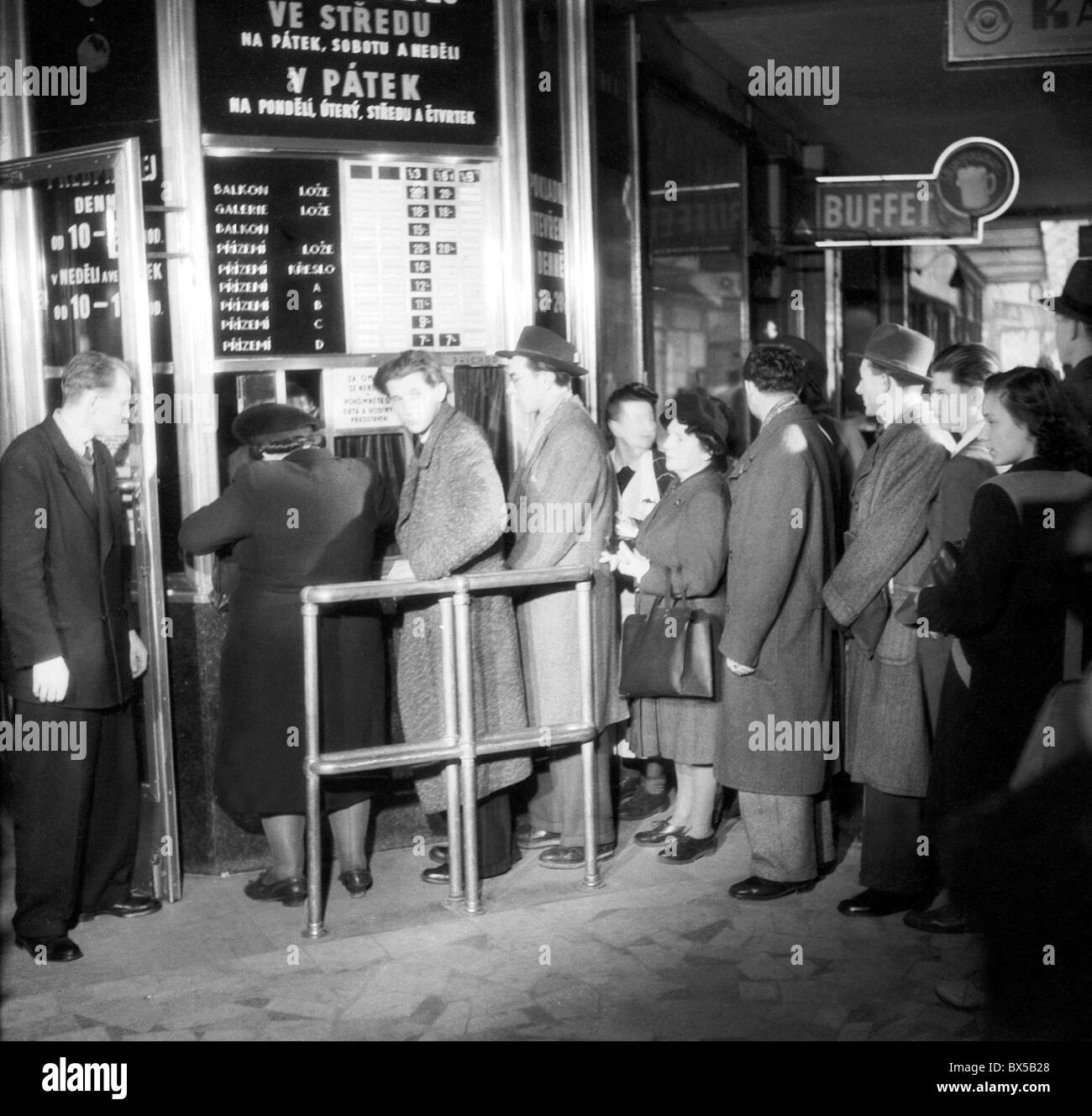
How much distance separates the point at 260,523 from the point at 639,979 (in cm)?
195

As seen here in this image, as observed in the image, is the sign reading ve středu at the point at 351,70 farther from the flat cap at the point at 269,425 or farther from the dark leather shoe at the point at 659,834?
the dark leather shoe at the point at 659,834

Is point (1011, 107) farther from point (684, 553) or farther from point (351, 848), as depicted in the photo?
point (351, 848)

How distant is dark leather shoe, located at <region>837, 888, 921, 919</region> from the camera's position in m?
4.79

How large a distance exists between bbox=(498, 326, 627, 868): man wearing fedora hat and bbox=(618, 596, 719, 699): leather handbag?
19cm

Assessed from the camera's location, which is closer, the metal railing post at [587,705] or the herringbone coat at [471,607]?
the metal railing post at [587,705]

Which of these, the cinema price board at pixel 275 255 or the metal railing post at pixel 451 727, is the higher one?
the cinema price board at pixel 275 255

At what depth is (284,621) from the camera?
16.4 ft

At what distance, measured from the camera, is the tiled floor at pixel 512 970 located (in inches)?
158

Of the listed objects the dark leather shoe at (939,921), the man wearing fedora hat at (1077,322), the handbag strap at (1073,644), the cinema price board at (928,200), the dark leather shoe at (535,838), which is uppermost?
the cinema price board at (928,200)

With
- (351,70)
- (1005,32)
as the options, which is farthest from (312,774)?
(1005,32)

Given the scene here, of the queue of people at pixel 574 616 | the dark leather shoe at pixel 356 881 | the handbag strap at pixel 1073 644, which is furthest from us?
the dark leather shoe at pixel 356 881

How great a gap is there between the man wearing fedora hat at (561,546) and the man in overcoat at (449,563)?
5.9 inches

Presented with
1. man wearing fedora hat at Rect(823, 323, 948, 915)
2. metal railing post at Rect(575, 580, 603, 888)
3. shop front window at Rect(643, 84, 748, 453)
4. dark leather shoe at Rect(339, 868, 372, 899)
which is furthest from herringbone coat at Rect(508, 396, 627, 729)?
shop front window at Rect(643, 84, 748, 453)

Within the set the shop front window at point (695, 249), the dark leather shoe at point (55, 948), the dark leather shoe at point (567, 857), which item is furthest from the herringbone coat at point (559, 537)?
the shop front window at point (695, 249)
